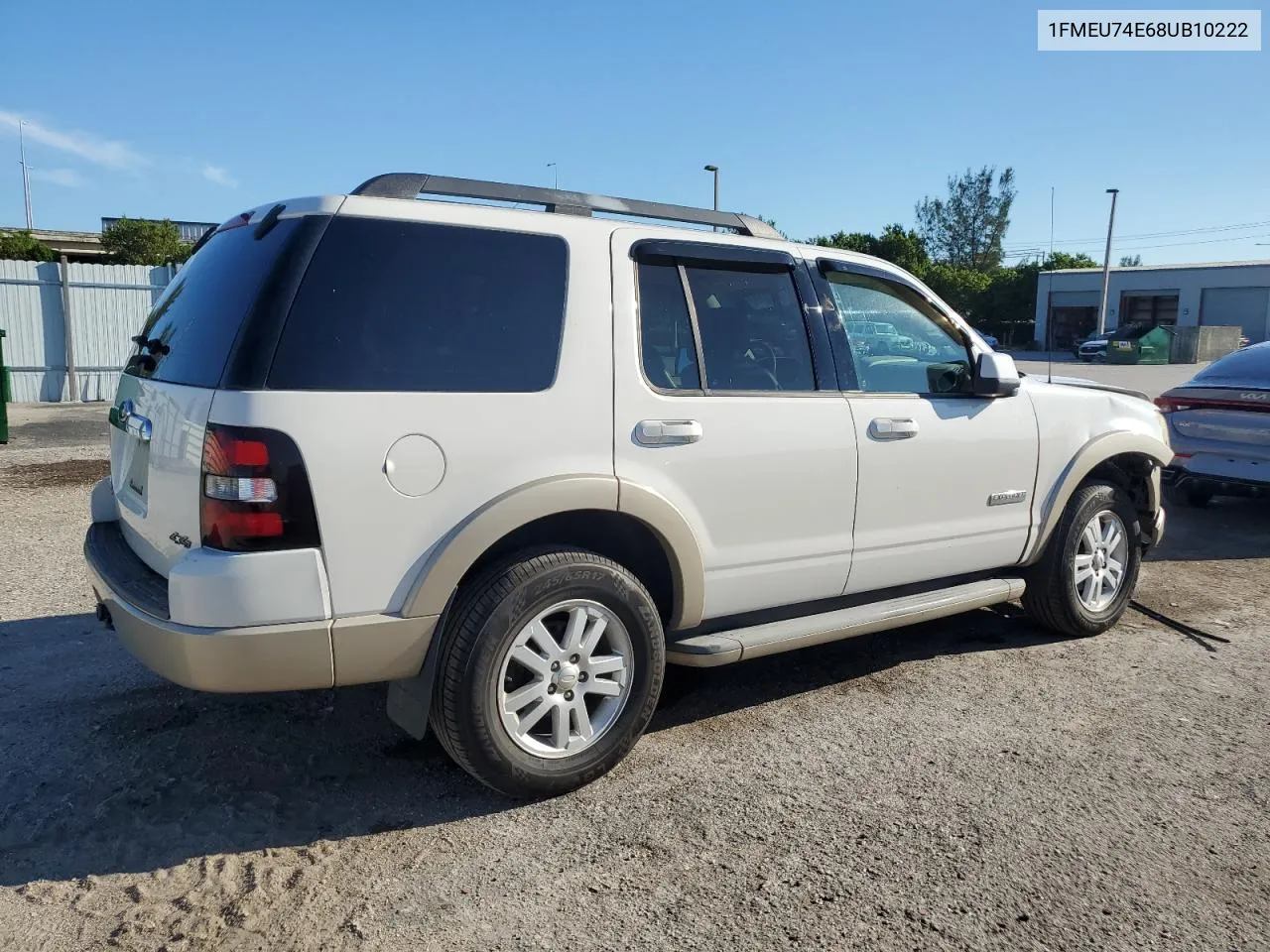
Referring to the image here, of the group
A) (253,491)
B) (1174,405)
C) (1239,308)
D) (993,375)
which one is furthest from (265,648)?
(1239,308)

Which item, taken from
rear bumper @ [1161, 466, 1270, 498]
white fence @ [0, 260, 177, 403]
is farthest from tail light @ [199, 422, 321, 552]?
white fence @ [0, 260, 177, 403]

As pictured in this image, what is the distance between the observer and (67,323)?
16.4 meters

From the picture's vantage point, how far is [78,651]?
15.9 ft

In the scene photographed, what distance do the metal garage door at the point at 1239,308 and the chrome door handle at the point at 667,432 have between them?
54.8 meters

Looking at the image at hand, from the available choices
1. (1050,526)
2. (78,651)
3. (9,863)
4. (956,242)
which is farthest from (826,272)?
(956,242)

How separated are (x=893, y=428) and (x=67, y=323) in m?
16.1

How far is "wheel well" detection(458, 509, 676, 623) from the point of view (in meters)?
3.44

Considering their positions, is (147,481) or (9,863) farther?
(147,481)

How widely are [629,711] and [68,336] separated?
52.8 ft

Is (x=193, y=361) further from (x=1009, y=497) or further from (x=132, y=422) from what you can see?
(x=1009, y=497)

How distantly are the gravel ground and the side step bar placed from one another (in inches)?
14.6

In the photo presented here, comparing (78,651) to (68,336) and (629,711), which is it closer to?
(629,711)

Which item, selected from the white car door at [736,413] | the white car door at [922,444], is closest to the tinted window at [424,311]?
the white car door at [736,413]

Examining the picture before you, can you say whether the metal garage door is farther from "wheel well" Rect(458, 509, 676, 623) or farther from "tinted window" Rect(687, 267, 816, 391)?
"wheel well" Rect(458, 509, 676, 623)
